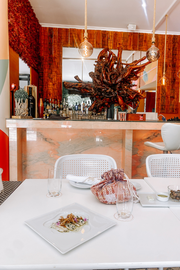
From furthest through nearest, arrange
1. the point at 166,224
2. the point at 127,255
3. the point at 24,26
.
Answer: the point at 24,26 < the point at 166,224 < the point at 127,255

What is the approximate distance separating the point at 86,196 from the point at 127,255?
0.45 meters

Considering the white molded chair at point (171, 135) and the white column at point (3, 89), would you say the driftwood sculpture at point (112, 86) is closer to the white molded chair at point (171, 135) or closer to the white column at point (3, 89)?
the white molded chair at point (171, 135)

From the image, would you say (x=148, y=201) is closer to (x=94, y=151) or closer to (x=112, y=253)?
(x=112, y=253)

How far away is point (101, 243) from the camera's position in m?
0.61

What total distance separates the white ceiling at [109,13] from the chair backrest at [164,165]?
346 cm

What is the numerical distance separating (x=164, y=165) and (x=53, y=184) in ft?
3.27

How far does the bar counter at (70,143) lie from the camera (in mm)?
2520

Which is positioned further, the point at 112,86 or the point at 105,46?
the point at 105,46

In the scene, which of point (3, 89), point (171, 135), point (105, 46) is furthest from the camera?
point (105, 46)

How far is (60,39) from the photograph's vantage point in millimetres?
4945

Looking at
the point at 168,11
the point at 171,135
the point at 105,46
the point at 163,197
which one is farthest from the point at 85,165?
the point at 105,46

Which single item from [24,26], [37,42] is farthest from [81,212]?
[37,42]

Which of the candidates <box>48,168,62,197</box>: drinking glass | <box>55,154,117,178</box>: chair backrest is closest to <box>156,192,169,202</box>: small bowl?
<box>48,168,62,197</box>: drinking glass

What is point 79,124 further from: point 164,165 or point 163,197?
point 163,197
